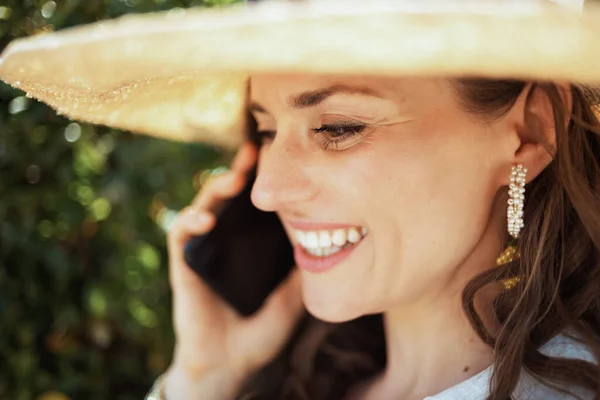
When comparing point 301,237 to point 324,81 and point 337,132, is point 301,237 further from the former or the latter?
point 324,81

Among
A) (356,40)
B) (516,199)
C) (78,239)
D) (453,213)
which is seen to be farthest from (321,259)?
(78,239)

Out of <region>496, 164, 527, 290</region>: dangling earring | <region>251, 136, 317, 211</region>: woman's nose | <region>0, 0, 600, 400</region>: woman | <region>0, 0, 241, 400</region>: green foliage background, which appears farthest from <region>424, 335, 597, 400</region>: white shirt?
<region>0, 0, 241, 400</region>: green foliage background

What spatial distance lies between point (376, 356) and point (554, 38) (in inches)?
49.2

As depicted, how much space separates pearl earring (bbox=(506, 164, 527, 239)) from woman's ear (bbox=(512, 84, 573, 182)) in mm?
20

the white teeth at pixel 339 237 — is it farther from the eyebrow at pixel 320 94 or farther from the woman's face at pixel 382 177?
the eyebrow at pixel 320 94

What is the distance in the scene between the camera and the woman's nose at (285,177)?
1641mm

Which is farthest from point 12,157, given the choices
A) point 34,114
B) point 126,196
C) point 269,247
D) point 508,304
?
point 508,304

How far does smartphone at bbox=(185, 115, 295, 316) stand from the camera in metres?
2.16

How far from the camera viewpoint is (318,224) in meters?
1.70

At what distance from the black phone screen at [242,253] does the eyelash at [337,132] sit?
566 millimetres

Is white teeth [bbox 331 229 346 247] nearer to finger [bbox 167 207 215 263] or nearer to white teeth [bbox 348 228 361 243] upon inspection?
white teeth [bbox 348 228 361 243]

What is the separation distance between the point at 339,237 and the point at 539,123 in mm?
457

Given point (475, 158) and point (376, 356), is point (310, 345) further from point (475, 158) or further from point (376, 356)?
point (475, 158)

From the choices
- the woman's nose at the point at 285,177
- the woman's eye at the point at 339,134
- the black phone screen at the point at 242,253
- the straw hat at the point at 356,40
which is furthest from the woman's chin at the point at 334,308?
the straw hat at the point at 356,40
